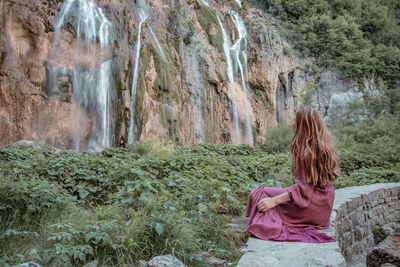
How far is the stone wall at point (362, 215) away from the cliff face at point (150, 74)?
922 cm

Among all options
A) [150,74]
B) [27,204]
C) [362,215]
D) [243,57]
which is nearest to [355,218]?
[362,215]

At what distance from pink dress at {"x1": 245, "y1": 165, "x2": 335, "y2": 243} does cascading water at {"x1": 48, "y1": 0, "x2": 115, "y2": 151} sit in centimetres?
1004

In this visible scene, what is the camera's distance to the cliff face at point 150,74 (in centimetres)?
1198

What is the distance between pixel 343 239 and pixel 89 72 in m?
11.1

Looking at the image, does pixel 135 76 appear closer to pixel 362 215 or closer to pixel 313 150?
pixel 362 215

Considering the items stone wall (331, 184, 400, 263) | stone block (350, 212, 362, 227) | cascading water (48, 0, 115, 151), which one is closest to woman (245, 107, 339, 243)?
stone wall (331, 184, 400, 263)

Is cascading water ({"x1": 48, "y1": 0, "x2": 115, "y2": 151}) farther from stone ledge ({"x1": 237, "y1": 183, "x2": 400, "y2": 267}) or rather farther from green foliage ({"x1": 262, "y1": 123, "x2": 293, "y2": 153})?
stone ledge ({"x1": 237, "y1": 183, "x2": 400, "y2": 267})

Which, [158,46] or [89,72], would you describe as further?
[158,46]

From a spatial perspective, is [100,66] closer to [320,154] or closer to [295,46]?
[320,154]

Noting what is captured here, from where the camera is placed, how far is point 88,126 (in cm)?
1301

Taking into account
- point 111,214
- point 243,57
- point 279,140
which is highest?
point 243,57

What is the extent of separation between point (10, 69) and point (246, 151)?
31.7 ft

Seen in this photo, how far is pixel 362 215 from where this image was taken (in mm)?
6098

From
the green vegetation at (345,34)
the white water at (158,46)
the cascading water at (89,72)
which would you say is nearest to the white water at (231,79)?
the white water at (158,46)
